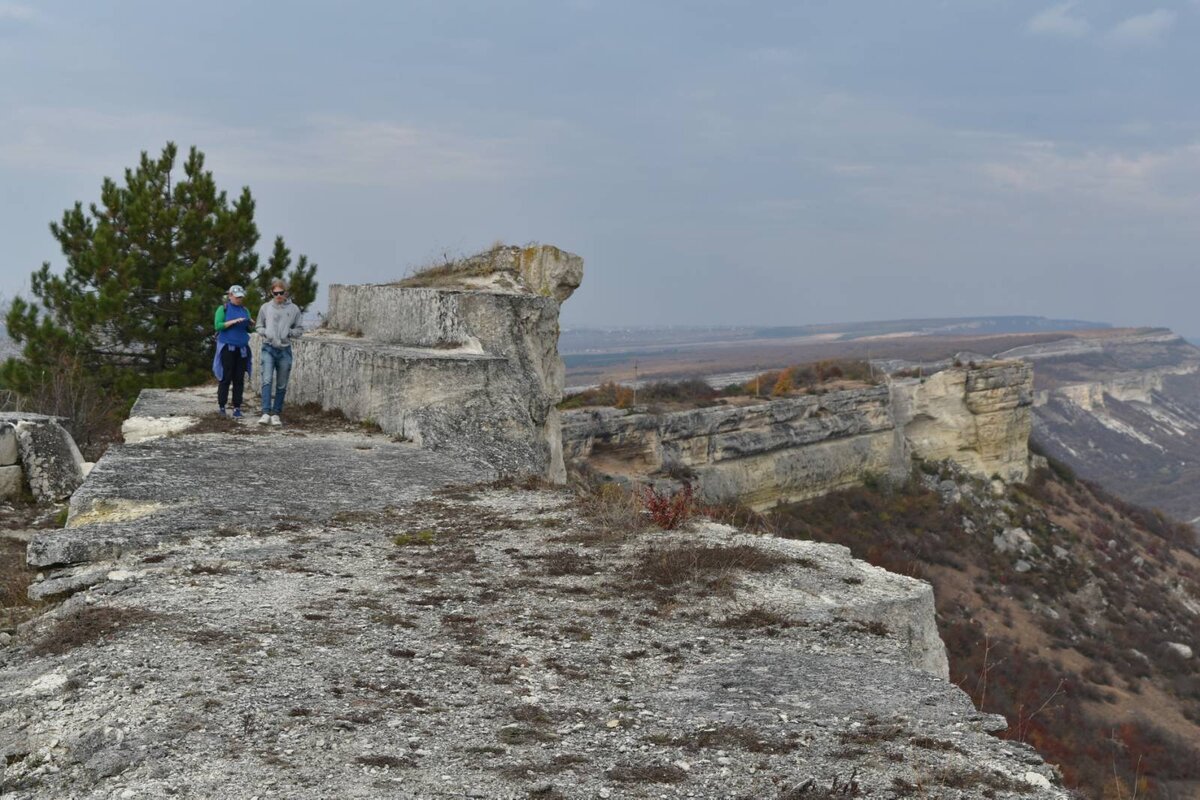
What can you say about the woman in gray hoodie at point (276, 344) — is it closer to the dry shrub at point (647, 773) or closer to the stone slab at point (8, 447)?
the stone slab at point (8, 447)

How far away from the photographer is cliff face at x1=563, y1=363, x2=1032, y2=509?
113ft

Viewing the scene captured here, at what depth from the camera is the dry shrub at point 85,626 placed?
374 cm

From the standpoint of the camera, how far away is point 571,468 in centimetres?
3048

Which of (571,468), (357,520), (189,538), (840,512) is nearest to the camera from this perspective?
(189,538)

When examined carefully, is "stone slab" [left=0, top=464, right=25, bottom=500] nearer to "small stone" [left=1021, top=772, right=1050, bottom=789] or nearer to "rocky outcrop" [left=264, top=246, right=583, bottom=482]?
"rocky outcrop" [left=264, top=246, right=583, bottom=482]

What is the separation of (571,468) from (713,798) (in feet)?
91.1

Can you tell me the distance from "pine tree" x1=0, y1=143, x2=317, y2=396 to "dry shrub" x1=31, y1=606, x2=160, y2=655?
1255cm

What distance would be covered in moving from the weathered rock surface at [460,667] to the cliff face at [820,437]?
87.5ft

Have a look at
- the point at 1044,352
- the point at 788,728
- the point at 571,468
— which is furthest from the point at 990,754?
the point at 1044,352

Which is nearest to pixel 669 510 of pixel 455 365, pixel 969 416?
pixel 455 365

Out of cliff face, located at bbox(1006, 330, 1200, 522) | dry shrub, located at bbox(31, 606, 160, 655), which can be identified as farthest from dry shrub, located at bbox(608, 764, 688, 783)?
cliff face, located at bbox(1006, 330, 1200, 522)

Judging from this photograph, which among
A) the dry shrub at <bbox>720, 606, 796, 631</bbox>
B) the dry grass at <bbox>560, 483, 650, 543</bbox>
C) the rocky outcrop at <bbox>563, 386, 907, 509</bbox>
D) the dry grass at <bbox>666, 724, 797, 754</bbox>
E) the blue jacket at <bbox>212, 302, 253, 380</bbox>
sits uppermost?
the blue jacket at <bbox>212, 302, 253, 380</bbox>

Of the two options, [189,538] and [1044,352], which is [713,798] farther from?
[1044,352]

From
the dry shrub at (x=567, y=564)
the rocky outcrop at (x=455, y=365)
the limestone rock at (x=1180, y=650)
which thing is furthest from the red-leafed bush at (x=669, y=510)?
the limestone rock at (x=1180, y=650)
